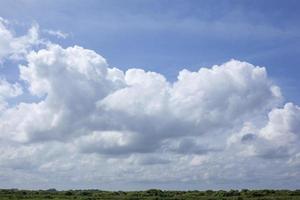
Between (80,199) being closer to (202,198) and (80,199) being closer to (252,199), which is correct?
(202,198)

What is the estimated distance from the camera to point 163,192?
332 ft

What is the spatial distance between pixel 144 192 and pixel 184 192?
409 inches

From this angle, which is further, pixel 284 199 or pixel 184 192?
pixel 184 192

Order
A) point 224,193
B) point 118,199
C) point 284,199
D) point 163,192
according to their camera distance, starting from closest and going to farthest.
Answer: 1. point 284,199
2. point 118,199
3. point 224,193
4. point 163,192

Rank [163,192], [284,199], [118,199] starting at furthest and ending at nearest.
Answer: [163,192]
[118,199]
[284,199]

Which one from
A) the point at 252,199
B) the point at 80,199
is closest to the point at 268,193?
the point at 252,199

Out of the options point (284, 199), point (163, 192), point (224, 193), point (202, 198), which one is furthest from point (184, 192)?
point (284, 199)

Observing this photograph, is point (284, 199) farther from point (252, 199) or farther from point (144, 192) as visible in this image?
point (144, 192)

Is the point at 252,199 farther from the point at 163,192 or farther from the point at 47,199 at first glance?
the point at 47,199

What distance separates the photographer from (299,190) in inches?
3789

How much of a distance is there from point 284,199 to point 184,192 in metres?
29.0

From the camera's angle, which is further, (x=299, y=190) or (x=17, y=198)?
(x=299, y=190)

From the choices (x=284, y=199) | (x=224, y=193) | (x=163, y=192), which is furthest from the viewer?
(x=163, y=192)

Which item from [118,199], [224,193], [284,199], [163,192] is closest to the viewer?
[284,199]
